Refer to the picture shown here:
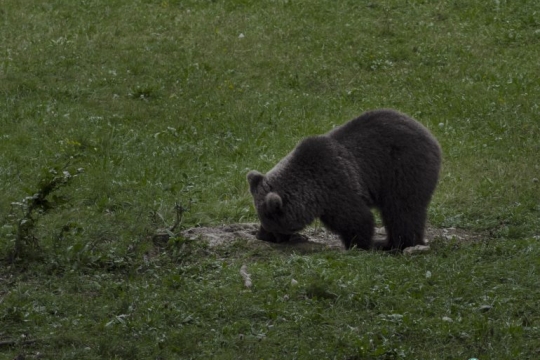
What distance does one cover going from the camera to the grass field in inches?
296

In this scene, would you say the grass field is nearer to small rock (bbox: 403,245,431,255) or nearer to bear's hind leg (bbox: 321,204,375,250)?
small rock (bbox: 403,245,431,255)

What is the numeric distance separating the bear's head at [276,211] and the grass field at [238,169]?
0.36 metres

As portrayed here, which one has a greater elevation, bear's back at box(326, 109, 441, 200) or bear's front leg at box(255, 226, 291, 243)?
bear's back at box(326, 109, 441, 200)

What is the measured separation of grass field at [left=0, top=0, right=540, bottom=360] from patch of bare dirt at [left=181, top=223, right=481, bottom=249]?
0.83 feet

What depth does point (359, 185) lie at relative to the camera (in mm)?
10227

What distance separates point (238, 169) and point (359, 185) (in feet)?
10.2

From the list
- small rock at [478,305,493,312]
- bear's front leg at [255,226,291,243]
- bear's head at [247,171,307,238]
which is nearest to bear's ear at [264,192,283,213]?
bear's head at [247,171,307,238]

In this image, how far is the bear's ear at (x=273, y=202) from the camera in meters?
10.0

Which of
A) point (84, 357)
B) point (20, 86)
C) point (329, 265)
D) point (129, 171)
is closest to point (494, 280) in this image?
point (329, 265)

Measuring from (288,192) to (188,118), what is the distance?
4.95m

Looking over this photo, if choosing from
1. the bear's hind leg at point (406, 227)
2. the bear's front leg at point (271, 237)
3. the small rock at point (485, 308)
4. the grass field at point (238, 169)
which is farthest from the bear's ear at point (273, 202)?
the small rock at point (485, 308)

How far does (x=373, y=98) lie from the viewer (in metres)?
15.4

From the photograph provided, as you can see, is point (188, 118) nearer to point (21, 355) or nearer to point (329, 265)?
point (329, 265)

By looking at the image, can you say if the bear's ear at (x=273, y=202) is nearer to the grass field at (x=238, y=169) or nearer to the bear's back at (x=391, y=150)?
the grass field at (x=238, y=169)
